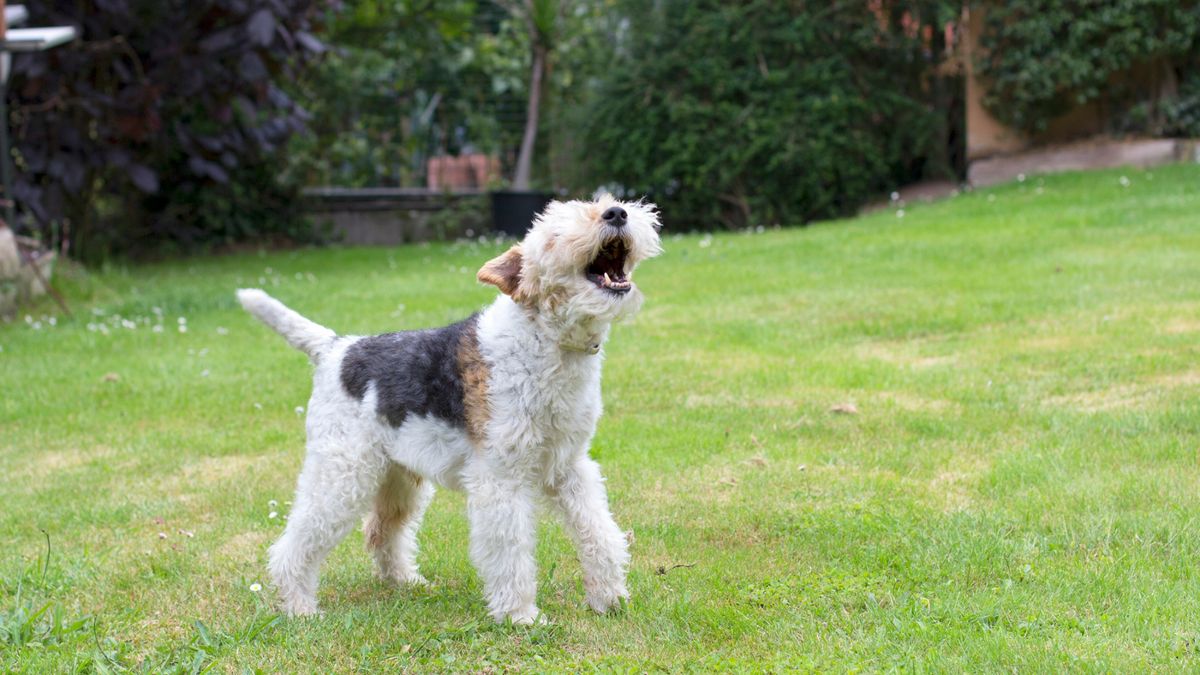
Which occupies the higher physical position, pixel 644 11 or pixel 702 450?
pixel 644 11

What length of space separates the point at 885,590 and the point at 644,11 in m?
12.8

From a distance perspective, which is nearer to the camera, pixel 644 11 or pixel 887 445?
pixel 887 445

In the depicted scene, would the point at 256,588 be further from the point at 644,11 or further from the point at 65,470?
the point at 644,11

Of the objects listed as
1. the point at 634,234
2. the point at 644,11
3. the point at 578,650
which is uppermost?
the point at 644,11

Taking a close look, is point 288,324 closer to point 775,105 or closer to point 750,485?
point 750,485

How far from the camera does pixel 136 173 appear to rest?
13102mm

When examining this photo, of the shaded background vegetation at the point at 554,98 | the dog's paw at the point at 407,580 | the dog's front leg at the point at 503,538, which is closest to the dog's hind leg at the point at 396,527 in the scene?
the dog's paw at the point at 407,580

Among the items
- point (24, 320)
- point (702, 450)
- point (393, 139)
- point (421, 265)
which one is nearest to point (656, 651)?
point (702, 450)

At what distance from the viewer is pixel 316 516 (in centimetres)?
396

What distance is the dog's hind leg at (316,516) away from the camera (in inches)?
156

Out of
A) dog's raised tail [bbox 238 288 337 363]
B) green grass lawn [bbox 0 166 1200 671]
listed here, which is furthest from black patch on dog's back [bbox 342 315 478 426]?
green grass lawn [bbox 0 166 1200 671]

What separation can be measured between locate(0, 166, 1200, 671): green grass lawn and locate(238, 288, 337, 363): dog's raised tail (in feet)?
2.84

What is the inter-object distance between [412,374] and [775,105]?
11.4 m

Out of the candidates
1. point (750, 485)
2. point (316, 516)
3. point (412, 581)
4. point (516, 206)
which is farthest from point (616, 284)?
point (516, 206)
